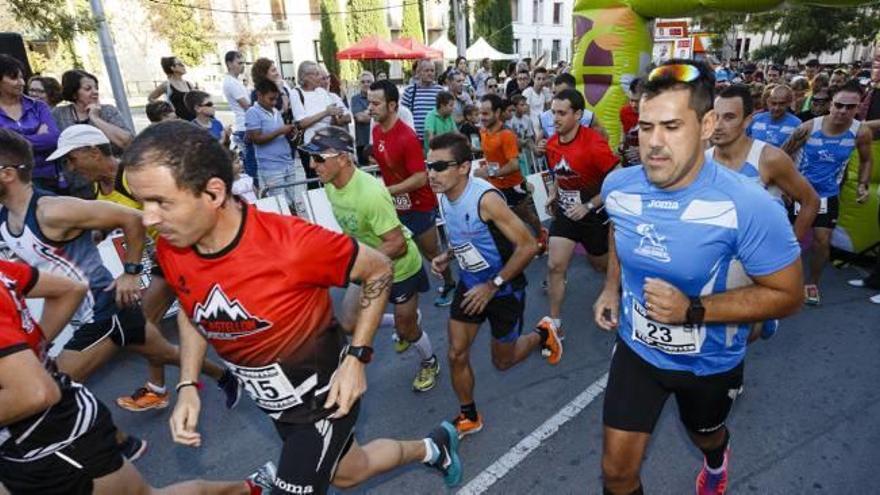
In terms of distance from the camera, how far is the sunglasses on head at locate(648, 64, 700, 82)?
86.0 inches

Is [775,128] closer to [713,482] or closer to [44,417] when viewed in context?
[713,482]

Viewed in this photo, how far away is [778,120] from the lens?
6.17 meters

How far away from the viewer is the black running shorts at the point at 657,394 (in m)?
2.39

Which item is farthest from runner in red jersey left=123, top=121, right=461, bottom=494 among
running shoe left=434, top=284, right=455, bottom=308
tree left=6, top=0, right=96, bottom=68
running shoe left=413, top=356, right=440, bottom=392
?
tree left=6, top=0, right=96, bottom=68

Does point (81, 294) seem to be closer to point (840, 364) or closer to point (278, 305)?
point (278, 305)

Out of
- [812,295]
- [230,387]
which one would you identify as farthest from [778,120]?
[230,387]

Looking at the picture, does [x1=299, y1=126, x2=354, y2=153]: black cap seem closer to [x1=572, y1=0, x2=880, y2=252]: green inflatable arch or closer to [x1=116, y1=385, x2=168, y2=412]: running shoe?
[x1=116, y1=385, x2=168, y2=412]: running shoe

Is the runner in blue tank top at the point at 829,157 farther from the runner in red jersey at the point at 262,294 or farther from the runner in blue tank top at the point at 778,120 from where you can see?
the runner in red jersey at the point at 262,294

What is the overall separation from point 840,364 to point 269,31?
1593 inches

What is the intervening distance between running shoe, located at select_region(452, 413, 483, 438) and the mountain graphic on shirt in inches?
75.9

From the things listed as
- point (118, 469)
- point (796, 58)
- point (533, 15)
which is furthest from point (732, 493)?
point (533, 15)

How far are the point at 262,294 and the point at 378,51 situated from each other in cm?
2131

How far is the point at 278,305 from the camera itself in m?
2.03

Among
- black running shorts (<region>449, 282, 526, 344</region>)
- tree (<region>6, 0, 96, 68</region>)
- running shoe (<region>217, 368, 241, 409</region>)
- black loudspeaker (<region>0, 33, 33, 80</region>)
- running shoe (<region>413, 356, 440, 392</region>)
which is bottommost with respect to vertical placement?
running shoe (<region>413, 356, 440, 392</region>)
